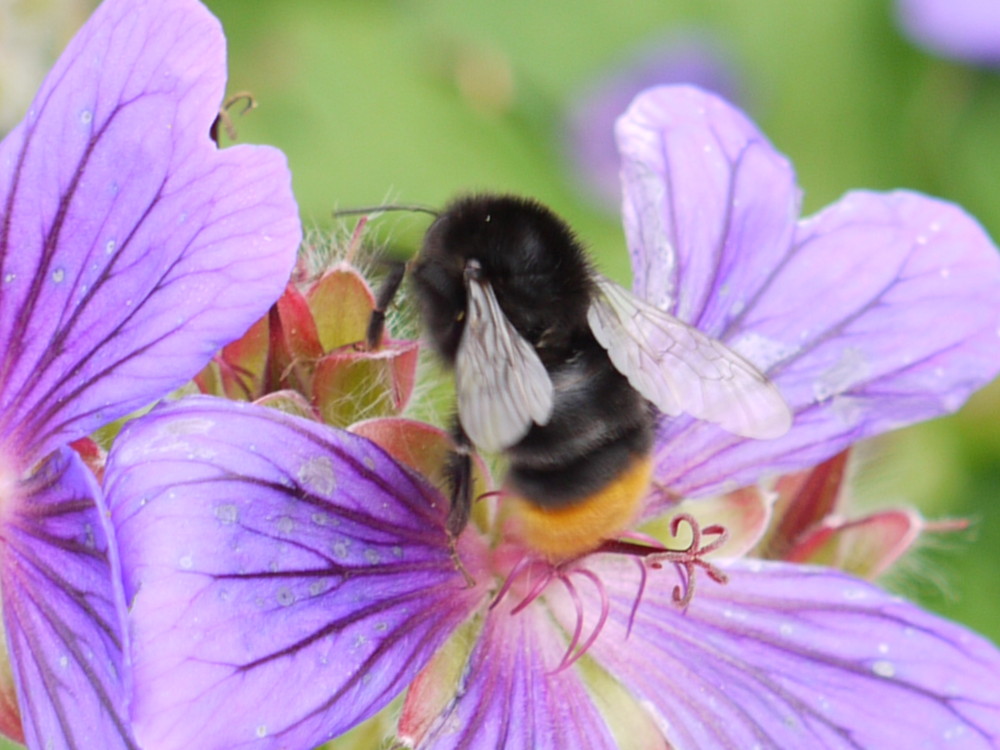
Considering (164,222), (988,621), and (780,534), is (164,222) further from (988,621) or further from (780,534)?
(988,621)

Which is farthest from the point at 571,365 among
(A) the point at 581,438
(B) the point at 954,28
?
(B) the point at 954,28

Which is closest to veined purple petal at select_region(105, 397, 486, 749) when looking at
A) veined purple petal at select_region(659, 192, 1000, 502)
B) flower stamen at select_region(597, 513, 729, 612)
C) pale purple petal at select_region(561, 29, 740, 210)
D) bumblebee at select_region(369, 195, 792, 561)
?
bumblebee at select_region(369, 195, 792, 561)

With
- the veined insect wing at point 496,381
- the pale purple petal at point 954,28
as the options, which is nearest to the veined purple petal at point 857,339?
the veined insect wing at point 496,381

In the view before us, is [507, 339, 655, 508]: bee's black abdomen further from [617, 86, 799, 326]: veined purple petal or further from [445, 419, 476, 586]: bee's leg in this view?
[617, 86, 799, 326]: veined purple petal

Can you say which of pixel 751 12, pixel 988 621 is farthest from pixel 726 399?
pixel 751 12

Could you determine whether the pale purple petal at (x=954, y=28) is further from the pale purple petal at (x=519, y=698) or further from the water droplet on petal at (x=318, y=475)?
the water droplet on petal at (x=318, y=475)

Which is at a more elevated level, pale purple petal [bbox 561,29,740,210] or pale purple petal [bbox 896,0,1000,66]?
pale purple petal [bbox 561,29,740,210]

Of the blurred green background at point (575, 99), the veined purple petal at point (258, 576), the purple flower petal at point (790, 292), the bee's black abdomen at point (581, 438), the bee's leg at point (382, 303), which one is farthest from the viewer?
the blurred green background at point (575, 99)
